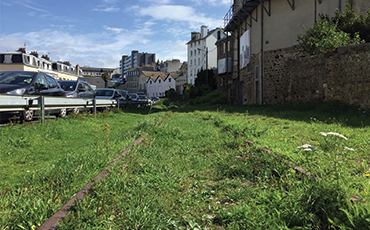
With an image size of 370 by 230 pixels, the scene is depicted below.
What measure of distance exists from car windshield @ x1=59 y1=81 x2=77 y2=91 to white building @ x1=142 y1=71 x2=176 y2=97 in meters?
79.2

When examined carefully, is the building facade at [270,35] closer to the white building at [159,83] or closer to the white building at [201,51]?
the white building at [201,51]

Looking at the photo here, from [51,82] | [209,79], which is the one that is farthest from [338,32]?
[209,79]

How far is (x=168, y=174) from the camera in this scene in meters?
4.36

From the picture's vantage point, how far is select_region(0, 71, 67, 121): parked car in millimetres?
9148

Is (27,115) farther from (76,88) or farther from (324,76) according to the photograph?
(324,76)

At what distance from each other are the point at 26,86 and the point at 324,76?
13106mm

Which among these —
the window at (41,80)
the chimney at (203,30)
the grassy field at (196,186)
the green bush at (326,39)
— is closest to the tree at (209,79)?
the green bush at (326,39)

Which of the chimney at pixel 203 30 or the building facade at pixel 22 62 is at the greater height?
the chimney at pixel 203 30

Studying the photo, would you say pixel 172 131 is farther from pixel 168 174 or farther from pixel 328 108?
pixel 328 108

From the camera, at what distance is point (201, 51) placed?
8619cm

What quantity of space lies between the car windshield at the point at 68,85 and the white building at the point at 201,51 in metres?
66.5

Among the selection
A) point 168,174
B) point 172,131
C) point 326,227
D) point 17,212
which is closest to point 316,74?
point 172,131

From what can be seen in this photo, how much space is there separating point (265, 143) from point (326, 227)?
11.6 feet

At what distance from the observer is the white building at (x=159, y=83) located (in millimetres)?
97750
